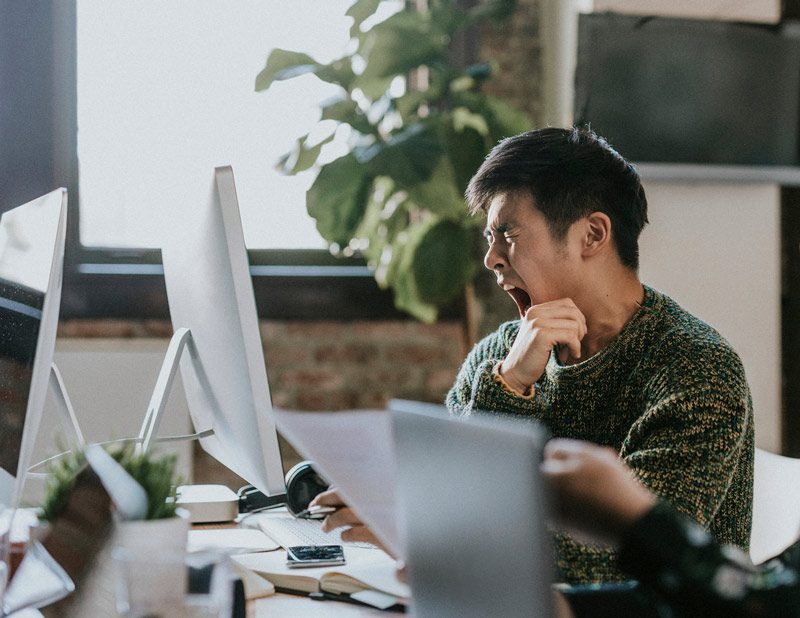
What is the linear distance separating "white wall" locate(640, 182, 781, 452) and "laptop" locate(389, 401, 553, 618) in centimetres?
231

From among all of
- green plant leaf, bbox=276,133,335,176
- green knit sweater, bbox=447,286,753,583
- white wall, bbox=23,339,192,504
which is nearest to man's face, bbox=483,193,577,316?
green knit sweater, bbox=447,286,753,583

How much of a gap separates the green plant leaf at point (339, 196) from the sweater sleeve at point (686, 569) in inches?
85.8

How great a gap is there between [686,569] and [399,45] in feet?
7.75

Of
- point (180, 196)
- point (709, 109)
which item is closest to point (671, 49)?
point (709, 109)

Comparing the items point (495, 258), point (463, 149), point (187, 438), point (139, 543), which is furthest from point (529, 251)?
point (463, 149)

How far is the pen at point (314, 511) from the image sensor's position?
4.60 ft

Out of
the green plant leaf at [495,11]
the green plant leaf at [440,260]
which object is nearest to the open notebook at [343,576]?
the green plant leaf at [440,260]

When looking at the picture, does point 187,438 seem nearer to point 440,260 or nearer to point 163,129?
point 440,260

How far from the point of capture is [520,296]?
61.6 inches

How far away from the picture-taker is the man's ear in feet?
4.72

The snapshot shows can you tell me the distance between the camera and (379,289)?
10.4 feet

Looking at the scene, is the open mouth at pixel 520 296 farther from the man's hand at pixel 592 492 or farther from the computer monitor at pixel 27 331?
the man's hand at pixel 592 492

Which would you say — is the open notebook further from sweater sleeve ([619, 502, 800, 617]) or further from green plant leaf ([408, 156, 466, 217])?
green plant leaf ([408, 156, 466, 217])

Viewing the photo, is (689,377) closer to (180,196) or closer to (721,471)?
(721,471)
